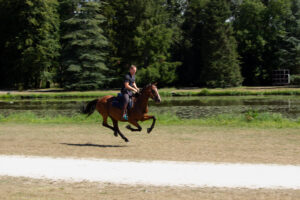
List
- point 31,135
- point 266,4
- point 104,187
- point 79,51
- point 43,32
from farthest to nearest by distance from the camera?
1. point 266,4
2. point 43,32
3. point 79,51
4. point 31,135
5. point 104,187

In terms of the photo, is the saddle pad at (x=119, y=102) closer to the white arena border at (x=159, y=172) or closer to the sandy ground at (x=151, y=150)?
the sandy ground at (x=151, y=150)

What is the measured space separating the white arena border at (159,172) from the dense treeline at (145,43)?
47.4m

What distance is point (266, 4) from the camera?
73250 mm

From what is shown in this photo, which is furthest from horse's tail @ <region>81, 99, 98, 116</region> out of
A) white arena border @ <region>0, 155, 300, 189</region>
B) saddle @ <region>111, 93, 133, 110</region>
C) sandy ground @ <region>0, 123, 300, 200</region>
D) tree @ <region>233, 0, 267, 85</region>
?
tree @ <region>233, 0, 267, 85</region>

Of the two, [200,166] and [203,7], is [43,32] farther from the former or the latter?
[200,166]

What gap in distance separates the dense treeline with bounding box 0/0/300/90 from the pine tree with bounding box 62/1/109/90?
148 mm

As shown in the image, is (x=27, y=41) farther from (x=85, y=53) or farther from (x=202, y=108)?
(x=202, y=108)

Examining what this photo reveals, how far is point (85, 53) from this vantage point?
5703 centimetres

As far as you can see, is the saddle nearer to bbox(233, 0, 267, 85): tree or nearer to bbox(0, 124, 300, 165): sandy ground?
bbox(0, 124, 300, 165): sandy ground

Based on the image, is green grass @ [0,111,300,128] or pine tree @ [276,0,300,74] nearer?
green grass @ [0,111,300,128]

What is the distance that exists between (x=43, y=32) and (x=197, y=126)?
5043 centimetres

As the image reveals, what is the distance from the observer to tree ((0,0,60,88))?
60.7 meters

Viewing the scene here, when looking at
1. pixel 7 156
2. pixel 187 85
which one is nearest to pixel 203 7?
pixel 187 85

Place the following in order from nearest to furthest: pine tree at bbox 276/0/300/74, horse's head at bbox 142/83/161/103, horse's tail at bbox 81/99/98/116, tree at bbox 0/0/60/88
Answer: horse's head at bbox 142/83/161/103 < horse's tail at bbox 81/99/98/116 < pine tree at bbox 276/0/300/74 < tree at bbox 0/0/60/88
